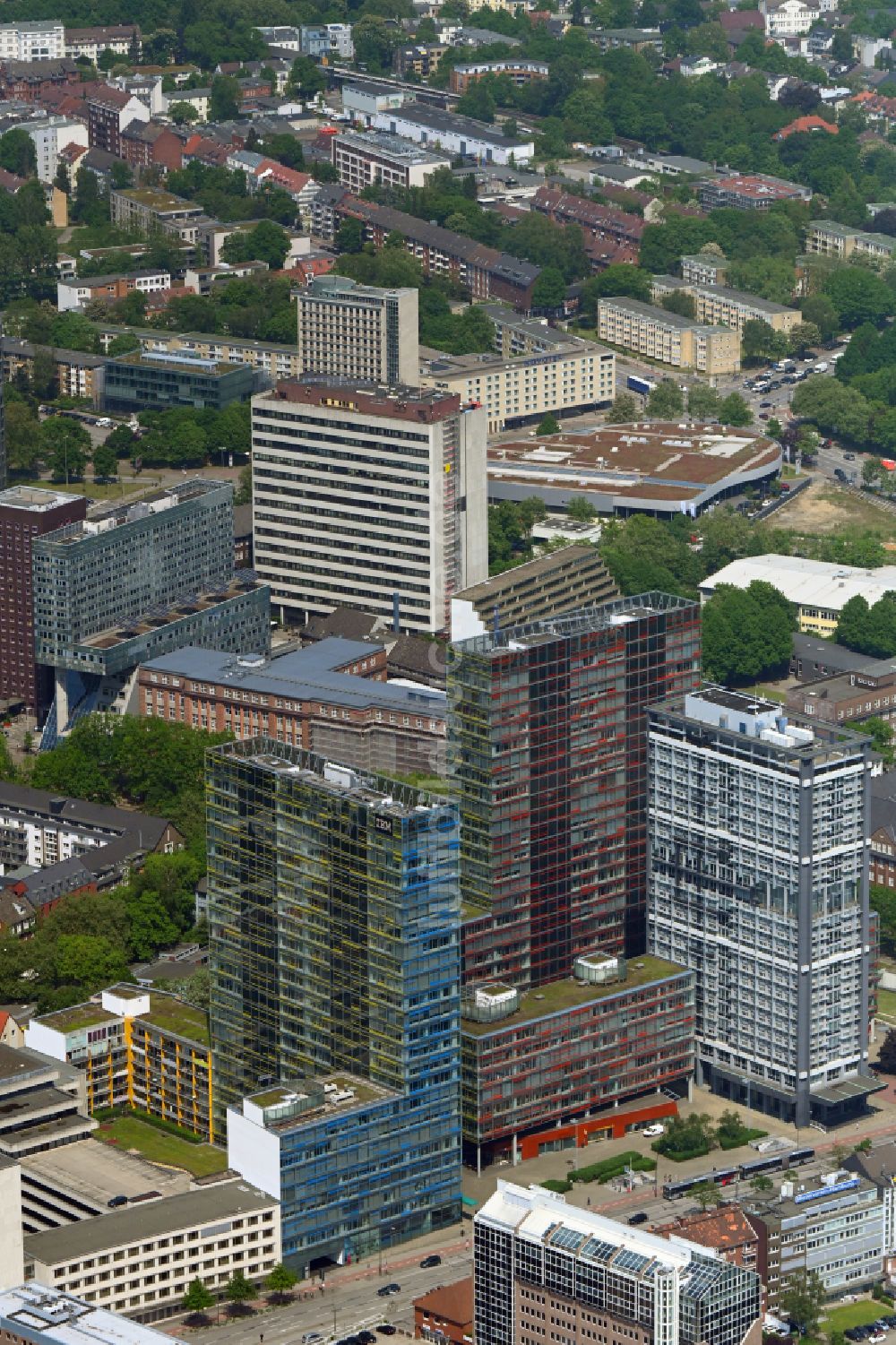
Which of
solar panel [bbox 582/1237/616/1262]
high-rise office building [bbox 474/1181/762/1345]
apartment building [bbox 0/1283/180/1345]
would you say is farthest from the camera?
solar panel [bbox 582/1237/616/1262]

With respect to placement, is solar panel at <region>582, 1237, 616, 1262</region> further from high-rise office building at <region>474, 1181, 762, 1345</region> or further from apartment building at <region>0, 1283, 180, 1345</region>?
apartment building at <region>0, 1283, 180, 1345</region>

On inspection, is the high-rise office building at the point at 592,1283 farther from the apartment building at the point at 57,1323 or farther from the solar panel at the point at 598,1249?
the apartment building at the point at 57,1323

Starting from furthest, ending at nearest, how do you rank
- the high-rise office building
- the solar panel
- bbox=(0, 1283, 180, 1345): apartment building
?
1. the solar panel
2. the high-rise office building
3. bbox=(0, 1283, 180, 1345): apartment building

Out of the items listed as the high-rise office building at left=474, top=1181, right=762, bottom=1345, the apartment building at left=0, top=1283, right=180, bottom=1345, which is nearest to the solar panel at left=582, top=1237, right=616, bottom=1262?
the high-rise office building at left=474, top=1181, right=762, bottom=1345

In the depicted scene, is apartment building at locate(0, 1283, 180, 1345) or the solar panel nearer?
apartment building at locate(0, 1283, 180, 1345)

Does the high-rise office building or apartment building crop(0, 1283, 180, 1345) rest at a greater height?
apartment building crop(0, 1283, 180, 1345)

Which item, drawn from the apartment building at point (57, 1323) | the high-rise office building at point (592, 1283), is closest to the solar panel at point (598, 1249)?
the high-rise office building at point (592, 1283)
